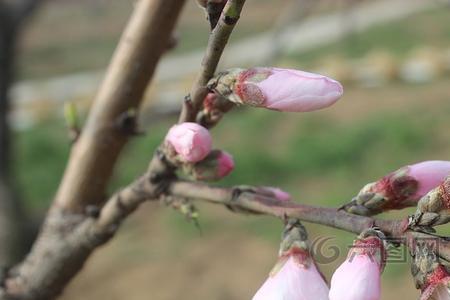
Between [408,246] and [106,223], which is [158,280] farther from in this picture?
[408,246]

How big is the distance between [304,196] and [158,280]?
139cm

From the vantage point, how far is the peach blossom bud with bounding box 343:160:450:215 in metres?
0.83

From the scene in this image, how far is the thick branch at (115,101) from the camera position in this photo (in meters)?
1.08

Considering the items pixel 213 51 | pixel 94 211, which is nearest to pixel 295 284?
pixel 213 51

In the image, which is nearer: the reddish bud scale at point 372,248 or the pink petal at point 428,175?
the reddish bud scale at point 372,248

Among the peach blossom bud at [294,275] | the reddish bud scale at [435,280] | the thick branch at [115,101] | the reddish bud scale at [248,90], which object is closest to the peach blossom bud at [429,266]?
the reddish bud scale at [435,280]

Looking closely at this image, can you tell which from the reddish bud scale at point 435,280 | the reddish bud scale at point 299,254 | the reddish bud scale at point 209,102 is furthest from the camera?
the reddish bud scale at point 209,102

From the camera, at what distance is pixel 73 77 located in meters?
11.4

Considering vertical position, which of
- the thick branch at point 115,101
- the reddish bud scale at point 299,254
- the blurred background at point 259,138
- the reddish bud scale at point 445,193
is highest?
the blurred background at point 259,138

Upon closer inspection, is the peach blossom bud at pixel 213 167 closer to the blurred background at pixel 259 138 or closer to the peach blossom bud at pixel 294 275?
the peach blossom bud at pixel 294 275

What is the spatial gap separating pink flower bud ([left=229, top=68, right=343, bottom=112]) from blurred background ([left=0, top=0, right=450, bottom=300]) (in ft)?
1.93

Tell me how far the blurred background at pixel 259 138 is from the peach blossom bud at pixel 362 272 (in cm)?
58

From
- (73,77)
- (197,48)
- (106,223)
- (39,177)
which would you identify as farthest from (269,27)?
(106,223)

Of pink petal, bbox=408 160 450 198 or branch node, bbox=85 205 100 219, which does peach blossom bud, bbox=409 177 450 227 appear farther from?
branch node, bbox=85 205 100 219
